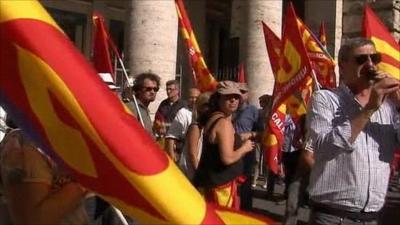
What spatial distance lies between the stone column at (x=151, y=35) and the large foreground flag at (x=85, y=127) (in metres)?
9.80

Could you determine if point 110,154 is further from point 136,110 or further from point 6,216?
point 136,110

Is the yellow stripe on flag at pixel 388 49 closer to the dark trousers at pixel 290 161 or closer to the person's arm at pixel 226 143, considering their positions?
the person's arm at pixel 226 143

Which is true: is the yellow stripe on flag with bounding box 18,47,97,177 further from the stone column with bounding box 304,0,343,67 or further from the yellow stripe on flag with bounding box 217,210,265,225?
the stone column with bounding box 304,0,343,67

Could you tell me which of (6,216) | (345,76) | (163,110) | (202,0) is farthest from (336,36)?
(6,216)

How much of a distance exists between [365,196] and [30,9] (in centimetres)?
188

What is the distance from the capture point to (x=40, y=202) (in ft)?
7.02

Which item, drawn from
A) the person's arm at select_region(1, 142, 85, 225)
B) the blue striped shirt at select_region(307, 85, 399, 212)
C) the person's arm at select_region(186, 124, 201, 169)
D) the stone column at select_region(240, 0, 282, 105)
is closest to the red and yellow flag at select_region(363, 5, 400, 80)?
the person's arm at select_region(186, 124, 201, 169)

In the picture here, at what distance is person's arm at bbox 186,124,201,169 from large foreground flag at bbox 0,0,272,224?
3.39m

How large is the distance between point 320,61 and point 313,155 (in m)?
4.24

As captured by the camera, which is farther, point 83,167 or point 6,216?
point 6,216

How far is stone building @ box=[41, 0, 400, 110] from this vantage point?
1172cm

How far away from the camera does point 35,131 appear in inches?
71.6

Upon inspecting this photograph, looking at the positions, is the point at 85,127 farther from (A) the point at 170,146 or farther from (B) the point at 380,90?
(A) the point at 170,146

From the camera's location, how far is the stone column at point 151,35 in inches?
458
